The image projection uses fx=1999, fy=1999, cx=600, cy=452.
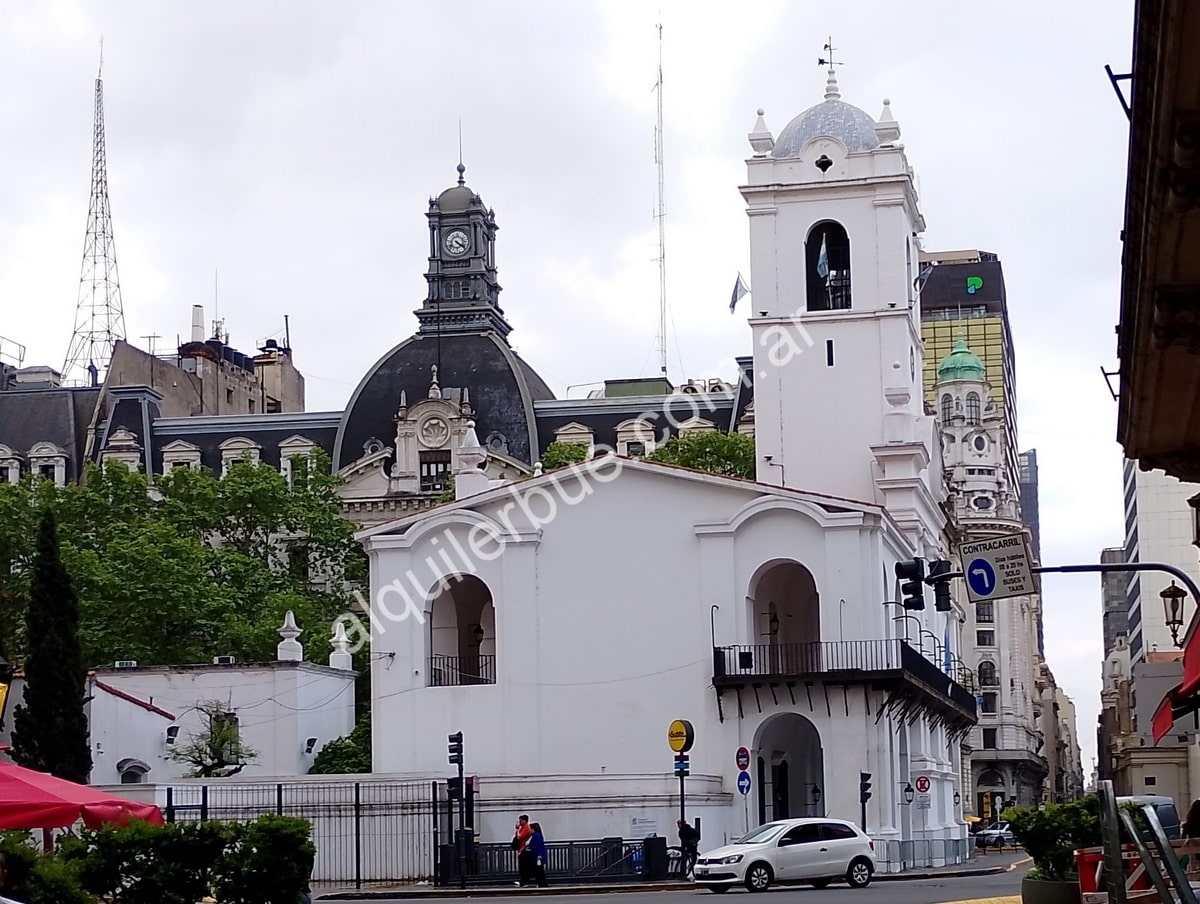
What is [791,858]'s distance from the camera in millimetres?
36219

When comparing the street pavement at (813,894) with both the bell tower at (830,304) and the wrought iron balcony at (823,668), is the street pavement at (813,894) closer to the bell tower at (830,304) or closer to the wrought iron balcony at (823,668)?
the wrought iron balcony at (823,668)

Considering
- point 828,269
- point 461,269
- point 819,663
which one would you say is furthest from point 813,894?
point 461,269

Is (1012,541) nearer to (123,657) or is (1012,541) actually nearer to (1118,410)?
(1118,410)

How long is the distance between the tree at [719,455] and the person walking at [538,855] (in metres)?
33.8

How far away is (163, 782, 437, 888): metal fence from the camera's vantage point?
4159 centimetres

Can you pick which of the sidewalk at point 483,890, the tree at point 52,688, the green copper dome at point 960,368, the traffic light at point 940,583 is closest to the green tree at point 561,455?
the tree at point 52,688

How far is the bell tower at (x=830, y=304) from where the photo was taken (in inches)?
2280

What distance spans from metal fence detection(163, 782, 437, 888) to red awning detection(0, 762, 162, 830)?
1996 centimetres

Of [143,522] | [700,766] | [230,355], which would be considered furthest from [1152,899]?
[230,355]

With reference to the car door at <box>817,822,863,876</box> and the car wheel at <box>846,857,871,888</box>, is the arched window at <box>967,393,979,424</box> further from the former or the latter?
the car door at <box>817,822,863,876</box>

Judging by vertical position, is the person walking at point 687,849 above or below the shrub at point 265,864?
below

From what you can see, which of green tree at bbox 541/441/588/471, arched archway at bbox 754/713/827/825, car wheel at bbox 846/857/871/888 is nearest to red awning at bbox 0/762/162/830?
car wheel at bbox 846/857/871/888

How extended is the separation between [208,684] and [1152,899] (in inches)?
1566

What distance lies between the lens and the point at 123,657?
64938mm
